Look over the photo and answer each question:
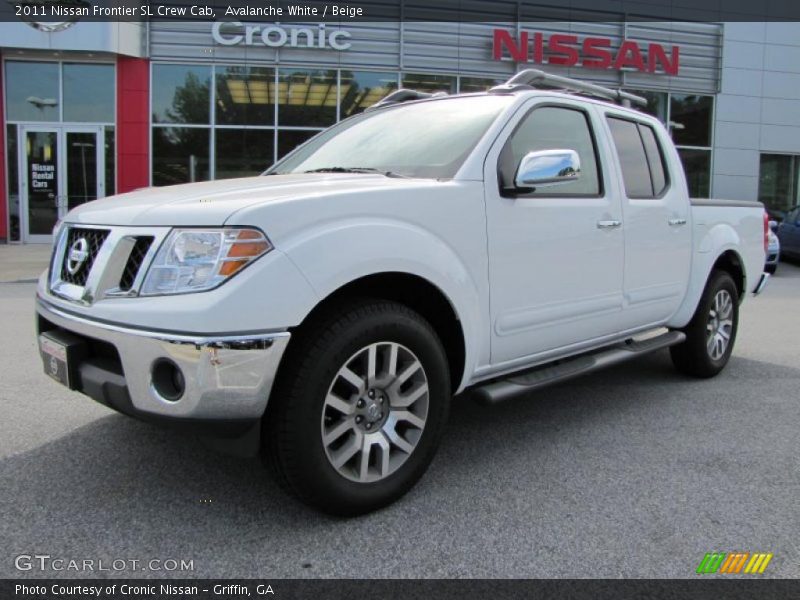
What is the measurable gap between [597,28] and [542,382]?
16598 millimetres

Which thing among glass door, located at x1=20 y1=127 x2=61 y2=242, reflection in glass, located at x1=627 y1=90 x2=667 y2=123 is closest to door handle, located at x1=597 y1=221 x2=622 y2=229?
glass door, located at x1=20 y1=127 x2=61 y2=242

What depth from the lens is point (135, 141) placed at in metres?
15.7

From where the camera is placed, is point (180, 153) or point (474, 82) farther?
point (474, 82)

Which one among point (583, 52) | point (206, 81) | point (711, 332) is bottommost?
point (711, 332)

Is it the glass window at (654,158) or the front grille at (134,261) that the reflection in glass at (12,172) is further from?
the front grille at (134,261)

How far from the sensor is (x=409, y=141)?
344cm

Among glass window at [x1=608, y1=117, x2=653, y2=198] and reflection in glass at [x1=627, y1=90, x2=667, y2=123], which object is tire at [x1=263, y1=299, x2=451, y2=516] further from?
reflection in glass at [x1=627, y1=90, x2=667, y2=123]

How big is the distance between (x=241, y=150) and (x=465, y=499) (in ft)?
47.6

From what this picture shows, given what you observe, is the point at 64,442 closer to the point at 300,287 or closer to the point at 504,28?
the point at 300,287

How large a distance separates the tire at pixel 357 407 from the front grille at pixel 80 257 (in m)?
0.92

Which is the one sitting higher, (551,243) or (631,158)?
(631,158)

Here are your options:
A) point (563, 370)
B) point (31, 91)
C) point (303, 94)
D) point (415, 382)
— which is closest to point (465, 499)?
point (415, 382)
